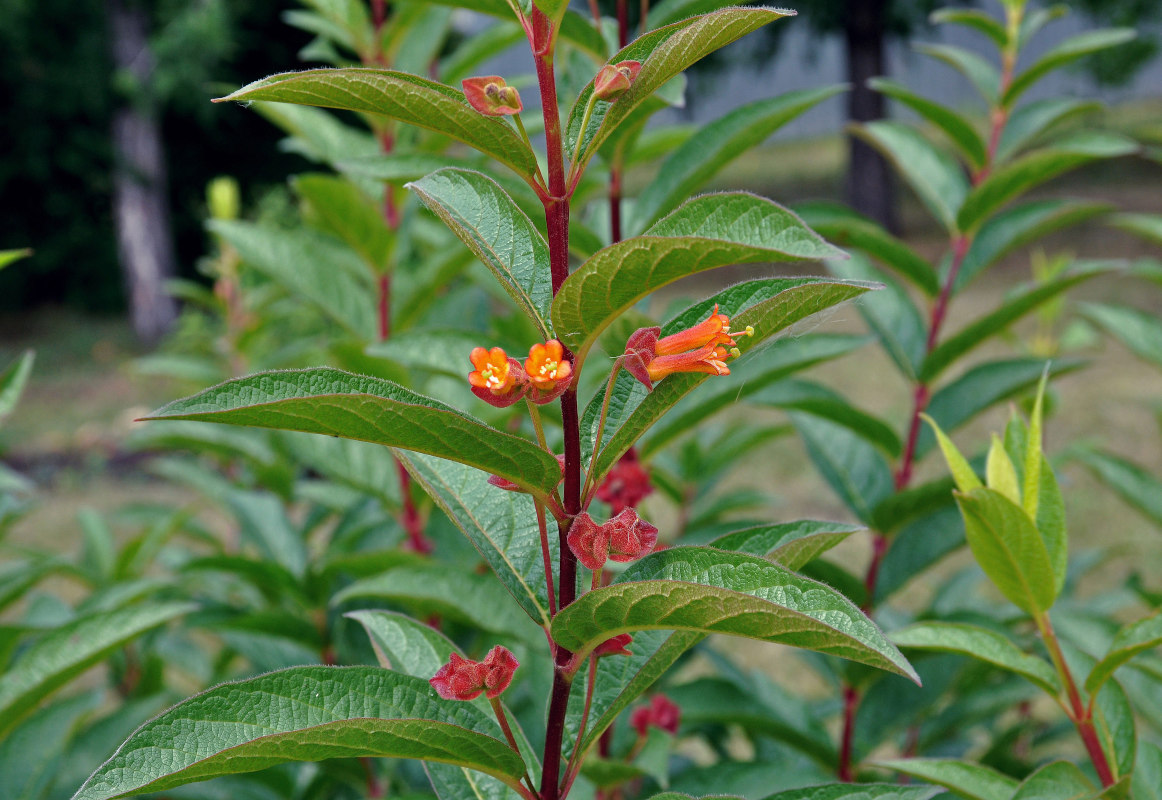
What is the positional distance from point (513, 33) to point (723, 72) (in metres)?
12.9

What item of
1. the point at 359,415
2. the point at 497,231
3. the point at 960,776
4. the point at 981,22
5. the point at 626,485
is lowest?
the point at 960,776

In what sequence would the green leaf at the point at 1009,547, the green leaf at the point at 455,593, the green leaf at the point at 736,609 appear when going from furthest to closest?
the green leaf at the point at 455,593 < the green leaf at the point at 1009,547 < the green leaf at the point at 736,609

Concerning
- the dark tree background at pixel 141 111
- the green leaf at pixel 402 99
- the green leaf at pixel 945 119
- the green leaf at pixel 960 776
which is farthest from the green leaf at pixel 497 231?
the dark tree background at pixel 141 111

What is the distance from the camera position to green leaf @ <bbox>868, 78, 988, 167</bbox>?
1523mm

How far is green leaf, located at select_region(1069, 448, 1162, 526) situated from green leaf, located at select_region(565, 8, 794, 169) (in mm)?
1288

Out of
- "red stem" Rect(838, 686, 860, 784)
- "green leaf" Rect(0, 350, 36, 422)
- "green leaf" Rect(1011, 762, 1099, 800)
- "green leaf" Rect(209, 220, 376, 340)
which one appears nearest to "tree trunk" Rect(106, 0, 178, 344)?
"green leaf" Rect(209, 220, 376, 340)

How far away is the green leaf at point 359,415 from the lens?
2.00 feet

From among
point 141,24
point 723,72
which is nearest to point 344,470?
point 141,24

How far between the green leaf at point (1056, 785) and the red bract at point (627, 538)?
425mm

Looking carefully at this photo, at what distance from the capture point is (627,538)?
26.9 inches

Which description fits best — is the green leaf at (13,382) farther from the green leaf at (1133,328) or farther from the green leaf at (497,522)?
the green leaf at (1133,328)

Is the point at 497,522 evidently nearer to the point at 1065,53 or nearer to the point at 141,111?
the point at 1065,53

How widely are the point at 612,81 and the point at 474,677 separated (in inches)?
18.5

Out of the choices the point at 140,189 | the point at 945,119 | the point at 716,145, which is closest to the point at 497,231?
the point at 716,145
